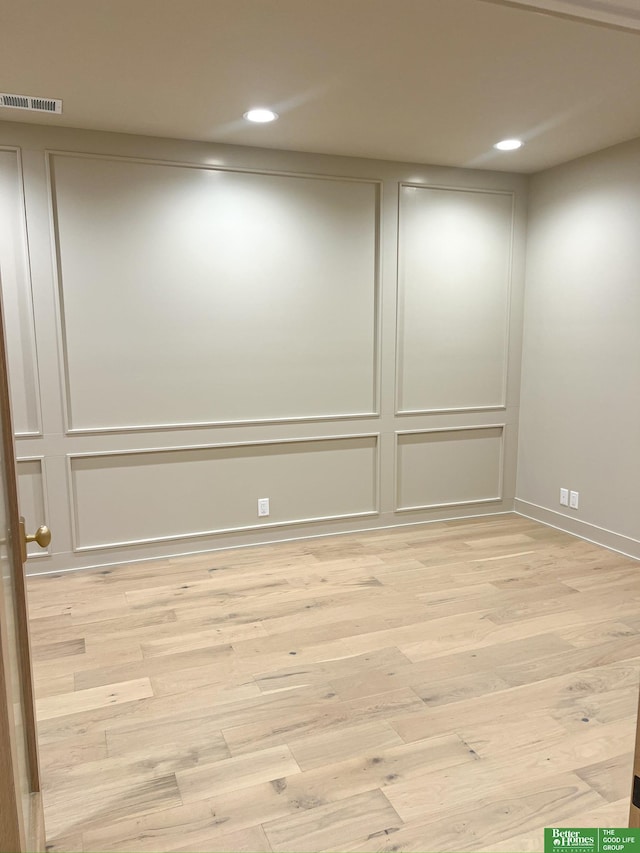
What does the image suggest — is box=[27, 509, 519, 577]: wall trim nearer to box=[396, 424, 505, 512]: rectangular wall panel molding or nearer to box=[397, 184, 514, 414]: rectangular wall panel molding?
box=[396, 424, 505, 512]: rectangular wall panel molding

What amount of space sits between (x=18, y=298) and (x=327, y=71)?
2.03m

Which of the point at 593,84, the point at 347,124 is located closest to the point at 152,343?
the point at 347,124

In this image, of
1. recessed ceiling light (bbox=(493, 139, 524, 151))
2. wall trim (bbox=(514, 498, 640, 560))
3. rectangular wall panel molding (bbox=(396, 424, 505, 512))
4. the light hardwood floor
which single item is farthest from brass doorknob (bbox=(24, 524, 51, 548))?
wall trim (bbox=(514, 498, 640, 560))

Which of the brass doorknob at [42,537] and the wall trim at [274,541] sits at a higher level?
the brass doorknob at [42,537]

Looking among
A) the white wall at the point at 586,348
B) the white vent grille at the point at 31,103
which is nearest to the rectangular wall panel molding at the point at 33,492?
the white vent grille at the point at 31,103

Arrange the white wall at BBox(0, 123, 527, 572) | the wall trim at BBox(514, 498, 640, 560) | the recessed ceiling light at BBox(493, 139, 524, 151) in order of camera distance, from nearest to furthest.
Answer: the white wall at BBox(0, 123, 527, 572)
the recessed ceiling light at BBox(493, 139, 524, 151)
the wall trim at BBox(514, 498, 640, 560)

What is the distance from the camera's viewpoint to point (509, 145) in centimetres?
371

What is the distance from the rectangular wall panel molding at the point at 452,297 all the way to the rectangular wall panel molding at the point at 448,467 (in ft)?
0.68

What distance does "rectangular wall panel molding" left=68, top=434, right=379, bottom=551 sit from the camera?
3.73m

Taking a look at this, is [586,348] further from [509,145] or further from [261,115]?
[261,115]

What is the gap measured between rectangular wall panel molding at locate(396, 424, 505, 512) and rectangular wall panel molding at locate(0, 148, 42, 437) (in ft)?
7.82

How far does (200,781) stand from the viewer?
77.9 inches

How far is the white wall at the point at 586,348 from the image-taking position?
3.78m

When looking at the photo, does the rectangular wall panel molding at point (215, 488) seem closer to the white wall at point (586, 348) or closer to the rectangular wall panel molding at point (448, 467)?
the rectangular wall panel molding at point (448, 467)
